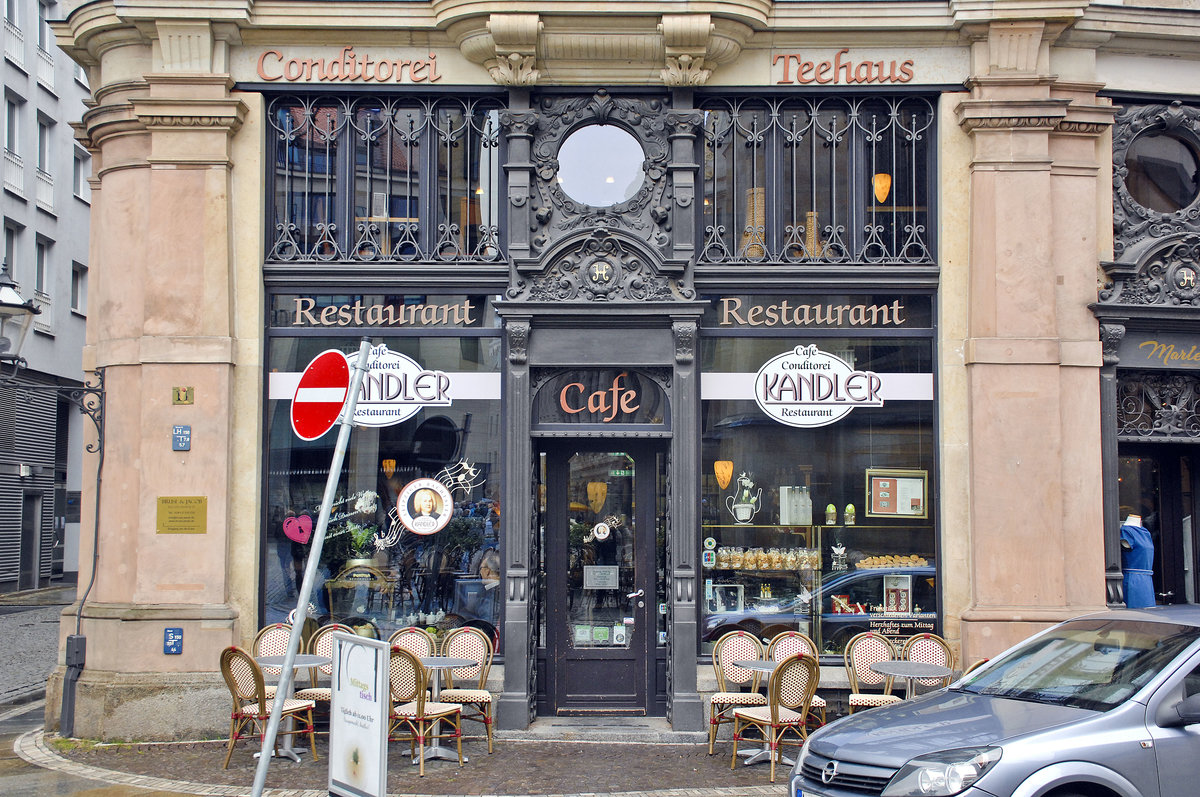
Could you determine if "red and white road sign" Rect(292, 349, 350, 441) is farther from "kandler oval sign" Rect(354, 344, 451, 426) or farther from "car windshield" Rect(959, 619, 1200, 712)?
"car windshield" Rect(959, 619, 1200, 712)

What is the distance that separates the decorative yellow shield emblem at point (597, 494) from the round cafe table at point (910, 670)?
2.90 m

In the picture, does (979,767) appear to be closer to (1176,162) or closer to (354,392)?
(354,392)

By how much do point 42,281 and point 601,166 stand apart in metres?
21.9

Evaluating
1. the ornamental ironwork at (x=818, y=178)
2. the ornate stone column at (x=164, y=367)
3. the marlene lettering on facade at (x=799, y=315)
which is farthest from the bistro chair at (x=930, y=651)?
the ornate stone column at (x=164, y=367)

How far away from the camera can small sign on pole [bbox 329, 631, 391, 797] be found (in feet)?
→ 20.4

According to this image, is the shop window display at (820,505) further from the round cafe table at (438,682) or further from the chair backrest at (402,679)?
the chair backrest at (402,679)

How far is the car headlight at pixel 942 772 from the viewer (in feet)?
18.0

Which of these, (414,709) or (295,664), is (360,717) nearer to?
(414,709)

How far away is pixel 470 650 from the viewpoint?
9914 millimetres

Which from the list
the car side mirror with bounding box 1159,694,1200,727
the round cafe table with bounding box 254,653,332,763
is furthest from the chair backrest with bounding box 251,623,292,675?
the car side mirror with bounding box 1159,694,1200,727

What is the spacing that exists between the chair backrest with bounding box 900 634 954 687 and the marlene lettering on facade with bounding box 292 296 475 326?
5.09 metres

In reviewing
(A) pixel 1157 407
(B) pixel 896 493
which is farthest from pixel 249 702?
(A) pixel 1157 407

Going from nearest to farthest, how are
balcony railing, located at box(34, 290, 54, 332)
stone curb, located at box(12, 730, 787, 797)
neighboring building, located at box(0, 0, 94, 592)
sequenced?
stone curb, located at box(12, 730, 787, 797) → neighboring building, located at box(0, 0, 94, 592) → balcony railing, located at box(34, 290, 54, 332)

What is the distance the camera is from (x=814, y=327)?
10516mm
